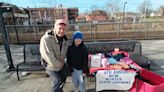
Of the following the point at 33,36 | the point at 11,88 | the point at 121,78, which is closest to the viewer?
the point at 121,78

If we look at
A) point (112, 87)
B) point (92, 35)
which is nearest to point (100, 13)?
point (92, 35)

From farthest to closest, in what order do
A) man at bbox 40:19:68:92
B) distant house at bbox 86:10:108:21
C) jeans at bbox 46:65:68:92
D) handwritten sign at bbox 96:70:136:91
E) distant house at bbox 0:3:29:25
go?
distant house at bbox 86:10:108:21, distant house at bbox 0:3:29:25, handwritten sign at bbox 96:70:136:91, jeans at bbox 46:65:68:92, man at bbox 40:19:68:92

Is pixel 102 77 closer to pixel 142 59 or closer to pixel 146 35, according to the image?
pixel 142 59

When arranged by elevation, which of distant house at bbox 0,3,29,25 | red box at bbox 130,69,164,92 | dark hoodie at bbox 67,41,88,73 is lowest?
red box at bbox 130,69,164,92

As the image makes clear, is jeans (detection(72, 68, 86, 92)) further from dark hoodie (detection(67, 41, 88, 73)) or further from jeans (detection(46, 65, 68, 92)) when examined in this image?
jeans (detection(46, 65, 68, 92))

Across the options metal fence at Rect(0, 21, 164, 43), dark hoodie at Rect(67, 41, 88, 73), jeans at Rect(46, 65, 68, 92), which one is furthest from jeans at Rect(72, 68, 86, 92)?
metal fence at Rect(0, 21, 164, 43)

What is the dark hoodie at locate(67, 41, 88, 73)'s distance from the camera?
343 centimetres

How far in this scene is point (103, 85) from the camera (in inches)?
152

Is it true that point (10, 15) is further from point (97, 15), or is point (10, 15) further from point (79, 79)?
point (97, 15)

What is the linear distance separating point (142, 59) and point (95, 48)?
1.46 metres

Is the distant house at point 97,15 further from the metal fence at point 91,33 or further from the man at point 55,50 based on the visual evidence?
the man at point 55,50

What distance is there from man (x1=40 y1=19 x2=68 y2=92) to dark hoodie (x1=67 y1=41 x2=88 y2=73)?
19 cm

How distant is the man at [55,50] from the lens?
3.06 metres

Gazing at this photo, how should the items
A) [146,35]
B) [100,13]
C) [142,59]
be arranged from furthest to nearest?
[100,13], [146,35], [142,59]
